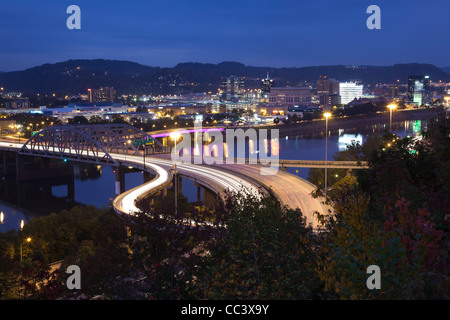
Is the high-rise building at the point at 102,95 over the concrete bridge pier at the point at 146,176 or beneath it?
over

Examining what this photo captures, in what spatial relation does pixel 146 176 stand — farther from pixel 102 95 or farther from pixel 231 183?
pixel 102 95

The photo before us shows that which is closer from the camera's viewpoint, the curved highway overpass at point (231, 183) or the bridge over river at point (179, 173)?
the curved highway overpass at point (231, 183)

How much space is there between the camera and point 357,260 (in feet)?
9.11

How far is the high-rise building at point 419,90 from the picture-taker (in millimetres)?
103688

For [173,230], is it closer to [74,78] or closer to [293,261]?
[293,261]

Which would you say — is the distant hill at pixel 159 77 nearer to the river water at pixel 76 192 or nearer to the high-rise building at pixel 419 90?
the high-rise building at pixel 419 90

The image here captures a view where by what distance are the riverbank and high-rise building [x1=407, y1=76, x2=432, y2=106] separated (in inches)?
1558

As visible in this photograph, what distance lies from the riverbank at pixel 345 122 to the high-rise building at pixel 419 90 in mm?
39584

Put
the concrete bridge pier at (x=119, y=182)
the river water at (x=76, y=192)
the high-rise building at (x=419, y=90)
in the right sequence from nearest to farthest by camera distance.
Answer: the river water at (x=76, y=192) → the concrete bridge pier at (x=119, y=182) → the high-rise building at (x=419, y=90)

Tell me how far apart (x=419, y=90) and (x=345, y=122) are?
216 feet

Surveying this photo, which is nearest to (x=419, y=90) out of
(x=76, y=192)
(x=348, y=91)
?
(x=348, y=91)

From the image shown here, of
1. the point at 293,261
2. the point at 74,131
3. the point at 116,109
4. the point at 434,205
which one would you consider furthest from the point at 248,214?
the point at 116,109

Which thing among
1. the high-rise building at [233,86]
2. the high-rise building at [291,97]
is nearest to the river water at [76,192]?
the high-rise building at [291,97]
